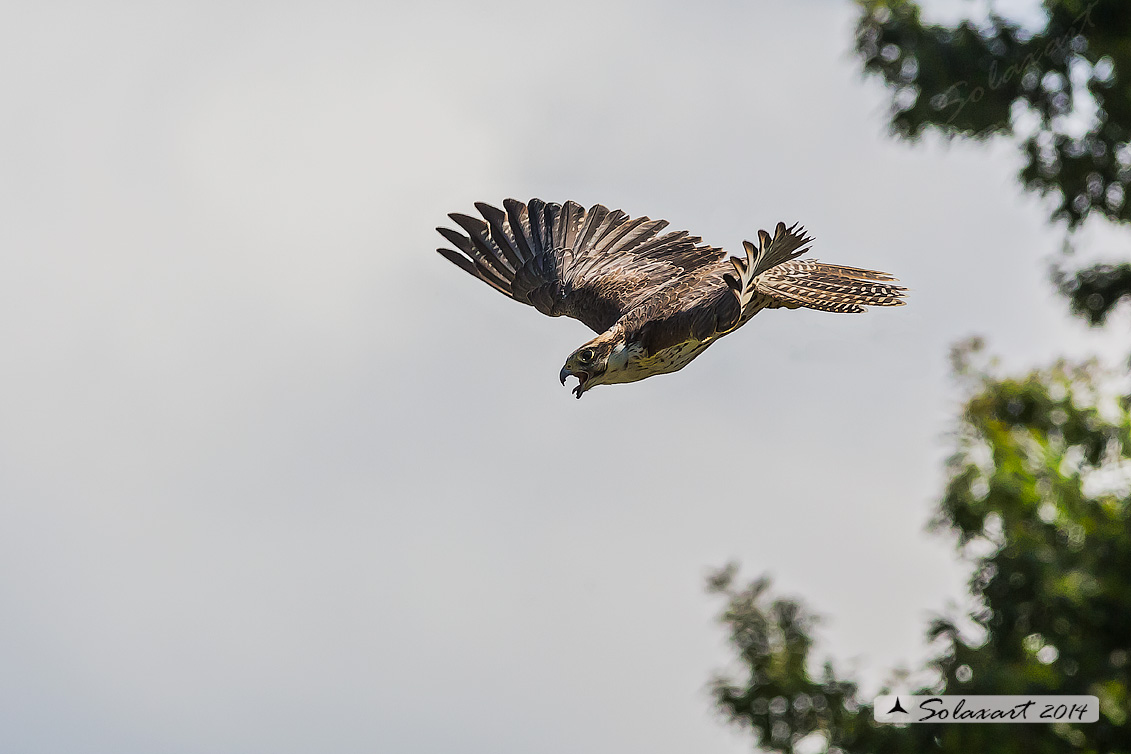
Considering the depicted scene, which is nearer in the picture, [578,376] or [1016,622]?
[578,376]

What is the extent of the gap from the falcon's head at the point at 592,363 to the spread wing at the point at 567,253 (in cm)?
175

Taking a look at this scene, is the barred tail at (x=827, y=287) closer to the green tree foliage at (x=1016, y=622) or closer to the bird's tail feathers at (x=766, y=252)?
the bird's tail feathers at (x=766, y=252)

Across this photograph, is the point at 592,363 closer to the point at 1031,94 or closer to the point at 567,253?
the point at 567,253

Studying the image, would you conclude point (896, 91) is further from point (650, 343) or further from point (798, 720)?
point (650, 343)

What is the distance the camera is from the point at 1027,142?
21.1 m

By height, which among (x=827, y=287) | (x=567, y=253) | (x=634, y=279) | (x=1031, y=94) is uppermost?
(x=1031, y=94)

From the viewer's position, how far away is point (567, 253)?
12.1 metres

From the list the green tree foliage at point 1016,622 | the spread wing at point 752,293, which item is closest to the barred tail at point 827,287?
the spread wing at point 752,293

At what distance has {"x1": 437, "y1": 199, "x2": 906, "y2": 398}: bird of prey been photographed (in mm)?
9391

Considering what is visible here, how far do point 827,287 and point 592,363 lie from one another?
6.83 ft

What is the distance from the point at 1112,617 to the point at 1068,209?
7.15 meters

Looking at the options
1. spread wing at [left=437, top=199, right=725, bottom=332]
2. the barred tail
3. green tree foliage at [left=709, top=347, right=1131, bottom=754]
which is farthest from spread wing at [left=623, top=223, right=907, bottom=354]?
green tree foliage at [left=709, top=347, right=1131, bottom=754]

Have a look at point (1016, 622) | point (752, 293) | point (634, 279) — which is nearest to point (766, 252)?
point (752, 293)

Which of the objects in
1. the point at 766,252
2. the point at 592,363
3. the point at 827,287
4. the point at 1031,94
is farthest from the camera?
the point at 1031,94
